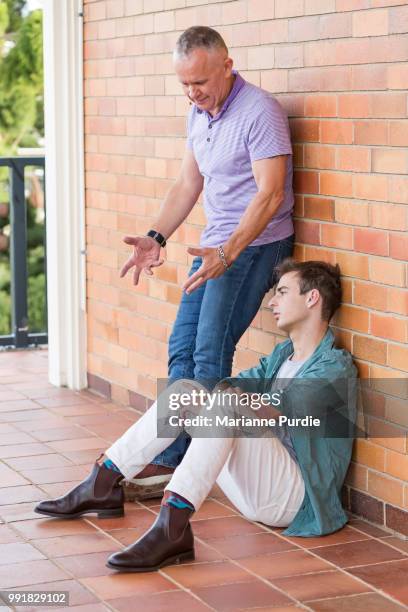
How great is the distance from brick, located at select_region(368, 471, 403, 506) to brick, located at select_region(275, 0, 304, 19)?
1.57 meters

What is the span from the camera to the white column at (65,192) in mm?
5848

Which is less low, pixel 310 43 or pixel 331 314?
pixel 310 43

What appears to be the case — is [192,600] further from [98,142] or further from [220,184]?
[98,142]

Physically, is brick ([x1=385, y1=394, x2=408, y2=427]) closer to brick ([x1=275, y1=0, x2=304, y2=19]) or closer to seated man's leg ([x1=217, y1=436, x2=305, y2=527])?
seated man's leg ([x1=217, y1=436, x2=305, y2=527])

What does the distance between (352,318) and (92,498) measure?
1.03 m

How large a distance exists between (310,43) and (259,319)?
105 cm

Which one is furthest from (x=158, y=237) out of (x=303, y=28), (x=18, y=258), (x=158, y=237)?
(x=18, y=258)

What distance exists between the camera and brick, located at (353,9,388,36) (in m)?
3.70

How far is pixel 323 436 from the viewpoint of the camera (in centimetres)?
389

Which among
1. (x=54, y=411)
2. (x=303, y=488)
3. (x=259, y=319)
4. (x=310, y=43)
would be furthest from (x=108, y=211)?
(x=303, y=488)

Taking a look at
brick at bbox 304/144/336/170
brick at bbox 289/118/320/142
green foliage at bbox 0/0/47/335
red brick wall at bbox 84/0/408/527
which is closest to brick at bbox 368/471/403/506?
red brick wall at bbox 84/0/408/527

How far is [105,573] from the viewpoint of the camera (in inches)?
138

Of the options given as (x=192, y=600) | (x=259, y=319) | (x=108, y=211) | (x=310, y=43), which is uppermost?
(x=310, y=43)

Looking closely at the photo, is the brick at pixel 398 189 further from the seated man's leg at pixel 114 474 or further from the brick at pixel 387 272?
the seated man's leg at pixel 114 474
